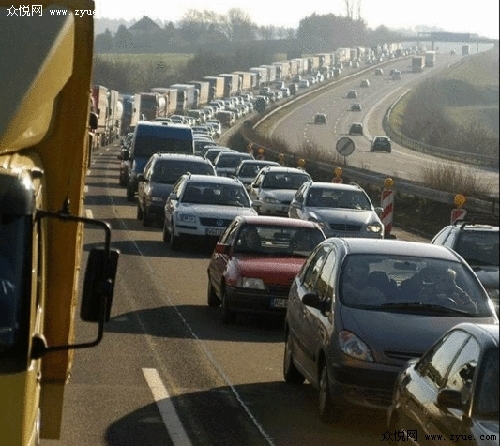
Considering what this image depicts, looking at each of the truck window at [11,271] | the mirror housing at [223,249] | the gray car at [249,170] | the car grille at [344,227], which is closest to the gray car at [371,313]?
the truck window at [11,271]

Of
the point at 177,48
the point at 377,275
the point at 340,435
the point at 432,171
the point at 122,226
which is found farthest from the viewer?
the point at 177,48

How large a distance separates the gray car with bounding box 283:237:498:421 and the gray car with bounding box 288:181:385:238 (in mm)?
Answer: 15173

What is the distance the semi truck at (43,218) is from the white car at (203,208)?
1942 cm

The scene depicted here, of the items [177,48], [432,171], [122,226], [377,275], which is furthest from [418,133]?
[377,275]

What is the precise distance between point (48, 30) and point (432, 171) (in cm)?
3780

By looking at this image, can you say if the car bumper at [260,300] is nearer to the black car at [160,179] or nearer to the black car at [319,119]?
the black car at [160,179]

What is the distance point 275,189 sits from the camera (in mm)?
38188

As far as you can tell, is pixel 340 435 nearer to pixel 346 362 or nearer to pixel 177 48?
pixel 346 362

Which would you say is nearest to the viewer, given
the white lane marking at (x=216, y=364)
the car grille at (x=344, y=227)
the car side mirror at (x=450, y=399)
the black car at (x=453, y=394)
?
Result: the black car at (x=453, y=394)

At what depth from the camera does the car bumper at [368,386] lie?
36.4 ft

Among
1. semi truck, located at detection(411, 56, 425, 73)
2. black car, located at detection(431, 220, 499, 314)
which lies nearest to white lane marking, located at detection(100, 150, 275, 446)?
black car, located at detection(431, 220, 499, 314)

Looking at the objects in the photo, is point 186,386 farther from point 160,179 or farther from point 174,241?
point 160,179

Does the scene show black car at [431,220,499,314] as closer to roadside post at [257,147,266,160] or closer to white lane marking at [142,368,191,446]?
white lane marking at [142,368,191,446]

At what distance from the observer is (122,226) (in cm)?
3331
